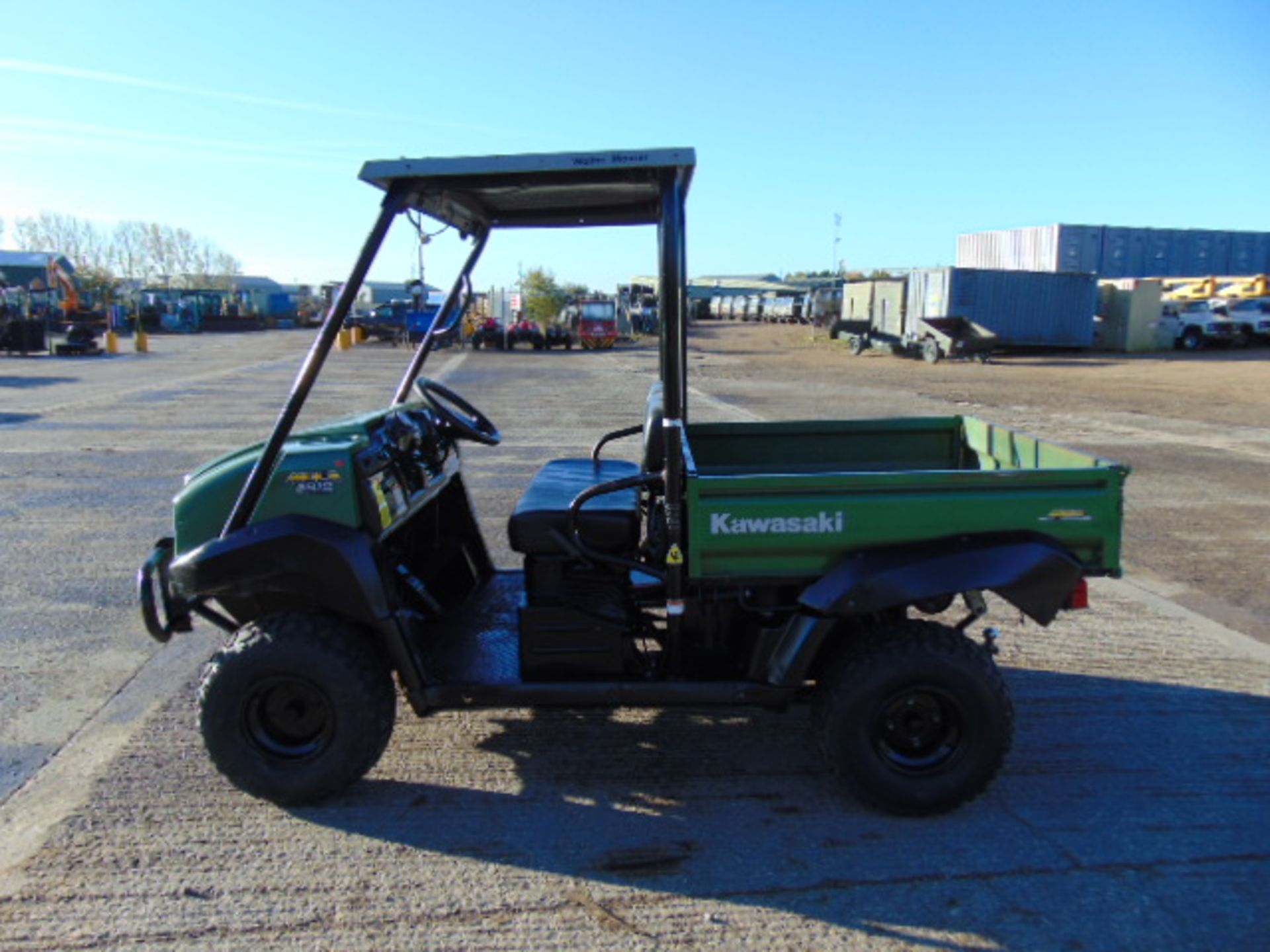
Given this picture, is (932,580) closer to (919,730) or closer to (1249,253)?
(919,730)

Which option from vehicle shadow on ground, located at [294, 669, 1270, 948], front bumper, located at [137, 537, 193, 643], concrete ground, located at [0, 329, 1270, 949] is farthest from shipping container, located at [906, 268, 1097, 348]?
front bumper, located at [137, 537, 193, 643]

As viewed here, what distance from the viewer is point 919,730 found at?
323 centimetres

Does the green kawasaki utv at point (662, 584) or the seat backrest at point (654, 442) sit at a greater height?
the seat backrest at point (654, 442)

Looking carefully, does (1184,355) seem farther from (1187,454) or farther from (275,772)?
(275,772)

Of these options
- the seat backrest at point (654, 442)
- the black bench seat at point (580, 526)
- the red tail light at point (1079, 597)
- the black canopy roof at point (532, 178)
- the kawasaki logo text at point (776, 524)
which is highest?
the black canopy roof at point (532, 178)

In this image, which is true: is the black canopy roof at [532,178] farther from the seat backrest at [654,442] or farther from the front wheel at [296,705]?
the front wheel at [296,705]

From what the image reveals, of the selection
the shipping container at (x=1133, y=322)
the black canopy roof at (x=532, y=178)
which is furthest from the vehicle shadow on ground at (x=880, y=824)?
the shipping container at (x=1133, y=322)

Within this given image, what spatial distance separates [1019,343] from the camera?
3036cm

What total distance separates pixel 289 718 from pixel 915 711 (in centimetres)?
211

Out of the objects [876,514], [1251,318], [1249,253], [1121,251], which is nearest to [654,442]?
[876,514]

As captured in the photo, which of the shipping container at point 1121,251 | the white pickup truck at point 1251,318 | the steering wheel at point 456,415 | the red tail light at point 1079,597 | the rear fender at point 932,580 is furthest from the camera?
the shipping container at point 1121,251

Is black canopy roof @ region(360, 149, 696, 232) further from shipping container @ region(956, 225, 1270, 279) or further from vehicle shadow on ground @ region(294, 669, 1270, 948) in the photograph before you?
shipping container @ region(956, 225, 1270, 279)

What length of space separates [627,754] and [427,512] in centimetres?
138

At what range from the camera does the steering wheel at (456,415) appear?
13.3 ft
